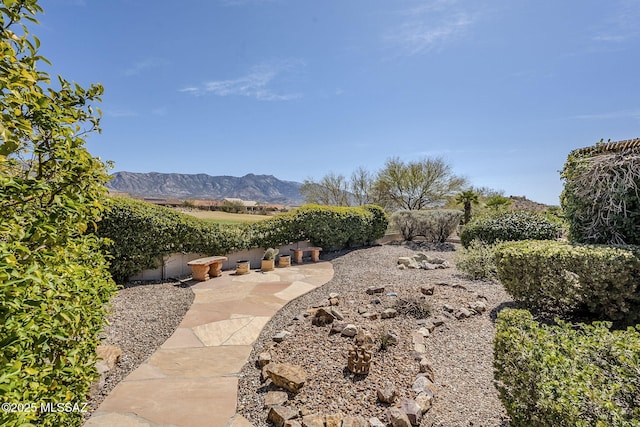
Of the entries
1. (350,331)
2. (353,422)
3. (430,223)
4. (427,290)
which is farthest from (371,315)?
(430,223)

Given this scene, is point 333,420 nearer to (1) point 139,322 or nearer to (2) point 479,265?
(1) point 139,322

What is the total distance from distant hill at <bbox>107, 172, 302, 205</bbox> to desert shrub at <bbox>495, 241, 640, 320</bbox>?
9487cm

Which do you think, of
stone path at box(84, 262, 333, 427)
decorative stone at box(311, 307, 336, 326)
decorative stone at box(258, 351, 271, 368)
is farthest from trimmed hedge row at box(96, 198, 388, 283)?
decorative stone at box(311, 307, 336, 326)

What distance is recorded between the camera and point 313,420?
2428 millimetres

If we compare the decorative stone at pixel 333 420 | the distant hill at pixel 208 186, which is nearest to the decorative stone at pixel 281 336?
the decorative stone at pixel 333 420

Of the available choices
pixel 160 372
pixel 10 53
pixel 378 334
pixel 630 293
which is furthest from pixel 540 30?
pixel 160 372

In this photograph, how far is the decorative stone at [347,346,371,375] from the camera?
305 centimetres

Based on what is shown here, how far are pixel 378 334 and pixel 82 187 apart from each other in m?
3.55

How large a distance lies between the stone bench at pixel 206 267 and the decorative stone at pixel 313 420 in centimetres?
507

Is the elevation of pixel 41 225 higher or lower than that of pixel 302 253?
higher

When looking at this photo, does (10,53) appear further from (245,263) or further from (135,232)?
(245,263)

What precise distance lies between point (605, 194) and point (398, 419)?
234 inches

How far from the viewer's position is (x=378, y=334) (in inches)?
152

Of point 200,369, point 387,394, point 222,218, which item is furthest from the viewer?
point 222,218
